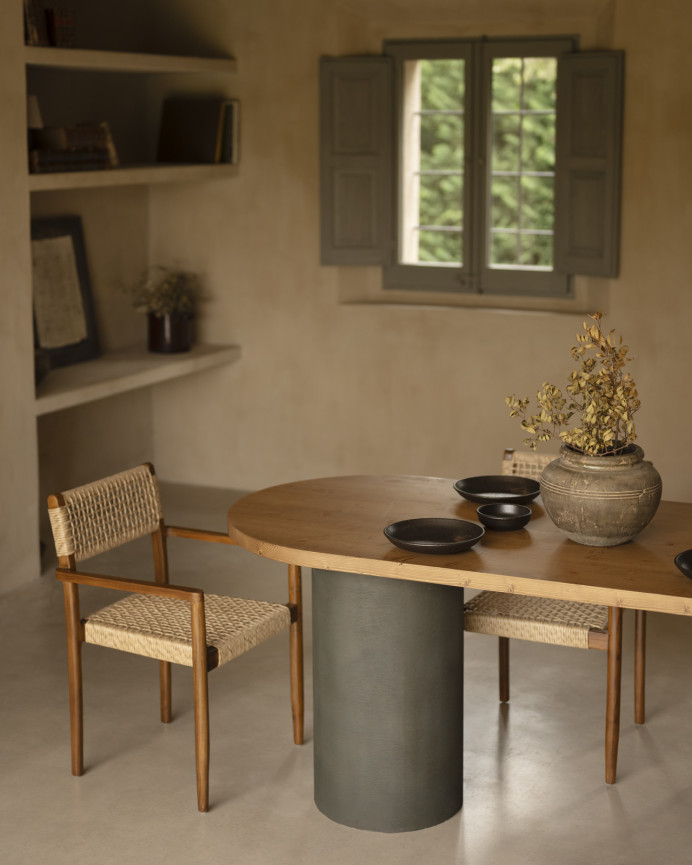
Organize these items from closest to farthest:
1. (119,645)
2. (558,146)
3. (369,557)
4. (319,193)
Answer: (369,557) < (119,645) < (558,146) < (319,193)

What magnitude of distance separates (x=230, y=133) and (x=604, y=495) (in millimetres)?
4239

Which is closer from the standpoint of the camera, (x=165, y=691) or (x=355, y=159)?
(x=165, y=691)

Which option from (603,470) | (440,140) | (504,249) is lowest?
(603,470)

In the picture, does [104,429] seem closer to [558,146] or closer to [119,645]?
[558,146]

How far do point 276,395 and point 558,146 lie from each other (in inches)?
82.0

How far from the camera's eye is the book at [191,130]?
6648 millimetres

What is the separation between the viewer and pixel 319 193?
656 centimetres

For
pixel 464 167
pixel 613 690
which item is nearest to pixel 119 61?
pixel 464 167

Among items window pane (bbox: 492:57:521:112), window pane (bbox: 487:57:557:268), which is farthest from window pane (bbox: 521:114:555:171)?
window pane (bbox: 492:57:521:112)

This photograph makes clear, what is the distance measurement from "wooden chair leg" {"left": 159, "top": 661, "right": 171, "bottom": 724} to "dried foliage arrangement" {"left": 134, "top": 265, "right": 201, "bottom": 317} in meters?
3.12

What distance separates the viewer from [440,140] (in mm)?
6520

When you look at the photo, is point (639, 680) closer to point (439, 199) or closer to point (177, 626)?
point (177, 626)

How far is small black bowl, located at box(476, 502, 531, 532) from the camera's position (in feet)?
10.8

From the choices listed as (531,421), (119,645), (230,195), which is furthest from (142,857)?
(230,195)
